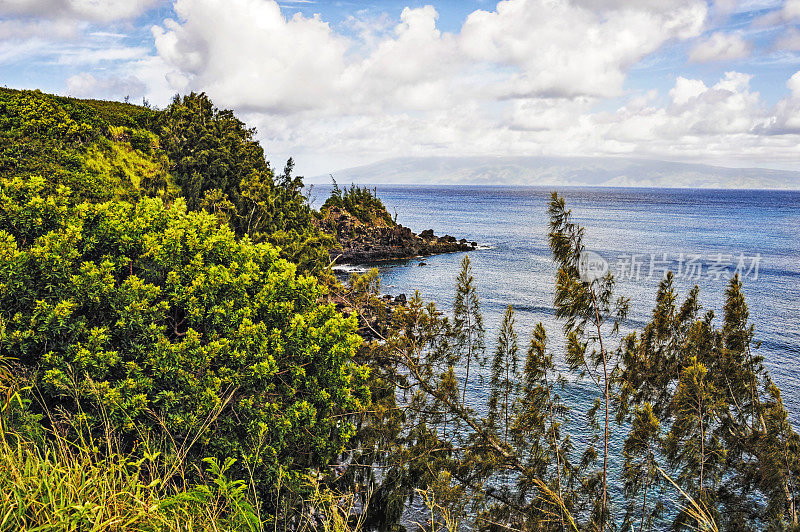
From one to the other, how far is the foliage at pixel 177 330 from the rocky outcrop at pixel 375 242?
152 feet

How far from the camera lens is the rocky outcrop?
2377 inches

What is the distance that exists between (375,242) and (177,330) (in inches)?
2055

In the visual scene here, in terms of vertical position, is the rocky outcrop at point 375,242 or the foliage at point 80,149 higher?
the foliage at point 80,149

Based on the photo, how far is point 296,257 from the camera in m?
23.1

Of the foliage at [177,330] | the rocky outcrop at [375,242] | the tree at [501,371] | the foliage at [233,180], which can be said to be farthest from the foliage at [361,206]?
the foliage at [177,330]

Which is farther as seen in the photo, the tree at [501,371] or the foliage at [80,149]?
the foliage at [80,149]

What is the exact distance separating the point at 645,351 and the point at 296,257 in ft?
47.9

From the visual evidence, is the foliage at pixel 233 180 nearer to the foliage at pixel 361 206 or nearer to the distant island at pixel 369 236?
the distant island at pixel 369 236

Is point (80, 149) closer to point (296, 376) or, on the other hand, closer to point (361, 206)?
point (296, 376)

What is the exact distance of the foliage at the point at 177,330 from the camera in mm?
9562

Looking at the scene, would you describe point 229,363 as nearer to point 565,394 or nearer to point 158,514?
point 158,514

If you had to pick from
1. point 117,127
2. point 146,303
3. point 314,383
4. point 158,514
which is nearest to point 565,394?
point 314,383

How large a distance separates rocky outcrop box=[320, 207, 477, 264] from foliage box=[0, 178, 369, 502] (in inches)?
1825

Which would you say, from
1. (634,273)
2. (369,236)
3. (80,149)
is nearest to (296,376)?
(80,149)
